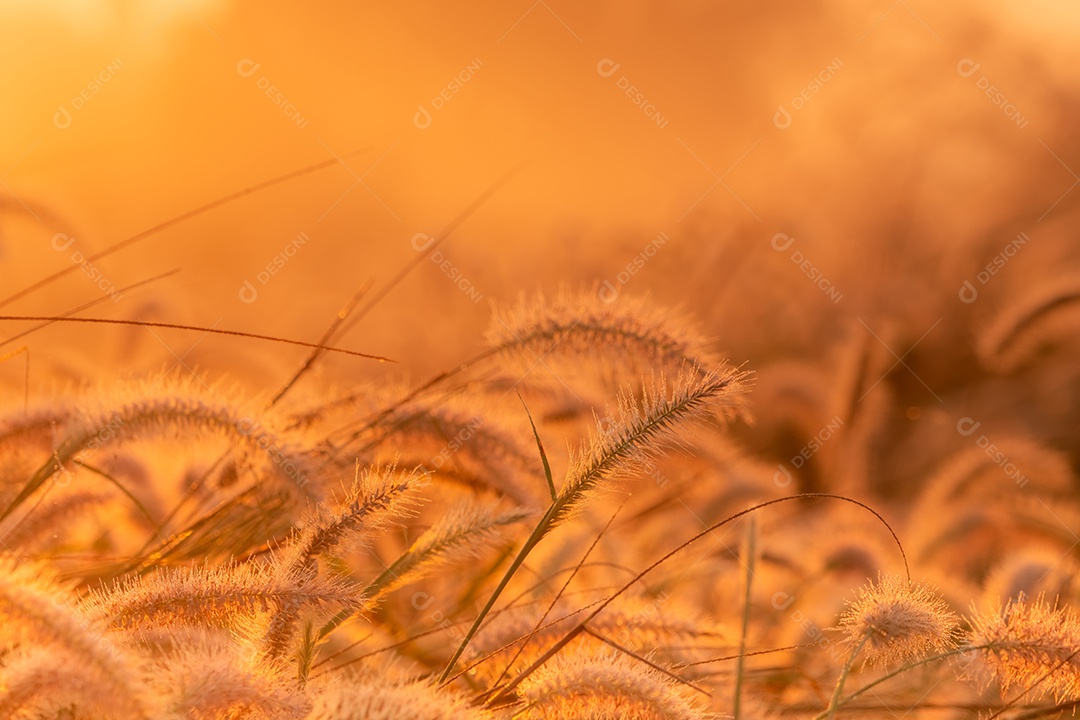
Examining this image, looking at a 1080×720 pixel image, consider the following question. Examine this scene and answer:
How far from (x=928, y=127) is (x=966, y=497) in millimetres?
5583

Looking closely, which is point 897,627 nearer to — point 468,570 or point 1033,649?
point 1033,649

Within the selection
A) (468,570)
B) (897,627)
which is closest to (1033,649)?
(897,627)

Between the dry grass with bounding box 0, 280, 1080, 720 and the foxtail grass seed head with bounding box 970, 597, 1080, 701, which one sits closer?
the dry grass with bounding box 0, 280, 1080, 720

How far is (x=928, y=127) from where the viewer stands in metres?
7.59

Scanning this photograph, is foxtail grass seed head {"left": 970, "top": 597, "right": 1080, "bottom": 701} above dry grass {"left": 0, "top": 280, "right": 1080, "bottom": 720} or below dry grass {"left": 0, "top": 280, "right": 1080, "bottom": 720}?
below

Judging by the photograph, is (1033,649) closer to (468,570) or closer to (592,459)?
(592,459)

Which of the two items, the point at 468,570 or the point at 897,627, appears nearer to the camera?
the point at 897,627

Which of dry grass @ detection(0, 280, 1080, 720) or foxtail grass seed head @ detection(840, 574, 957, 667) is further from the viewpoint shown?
foxtail grass seed head @ detection(840, 574, 957, 667)

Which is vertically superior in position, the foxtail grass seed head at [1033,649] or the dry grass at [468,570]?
the dry grass at [468,570]

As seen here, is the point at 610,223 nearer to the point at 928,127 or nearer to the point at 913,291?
the point at 928,127

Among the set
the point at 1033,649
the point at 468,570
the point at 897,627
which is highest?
the point at 468,570

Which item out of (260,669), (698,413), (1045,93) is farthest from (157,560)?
(1045,93)

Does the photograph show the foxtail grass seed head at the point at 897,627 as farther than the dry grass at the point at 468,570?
Yes

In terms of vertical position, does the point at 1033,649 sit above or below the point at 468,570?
below
